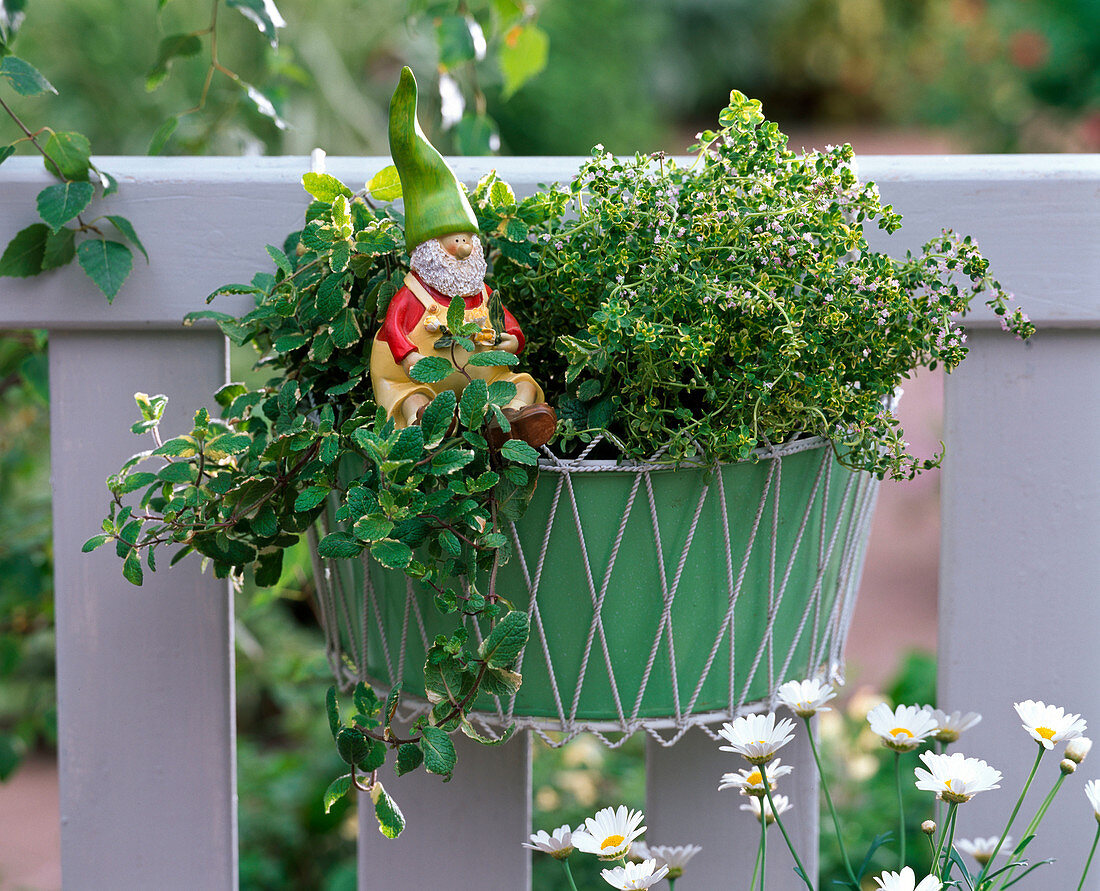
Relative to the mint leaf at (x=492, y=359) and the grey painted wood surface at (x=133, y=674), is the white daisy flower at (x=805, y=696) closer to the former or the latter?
the mint leaf at (x=492, y=359)

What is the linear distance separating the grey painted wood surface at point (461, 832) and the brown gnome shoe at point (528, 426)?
1.35 feet

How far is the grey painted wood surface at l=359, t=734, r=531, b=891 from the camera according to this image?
102 cm

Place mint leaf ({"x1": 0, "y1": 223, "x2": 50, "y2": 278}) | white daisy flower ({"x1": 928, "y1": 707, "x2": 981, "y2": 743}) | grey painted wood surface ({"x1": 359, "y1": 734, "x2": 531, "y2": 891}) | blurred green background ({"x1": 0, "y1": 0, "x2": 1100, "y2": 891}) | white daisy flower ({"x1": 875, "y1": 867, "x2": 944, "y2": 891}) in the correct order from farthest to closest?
blurred green background ({"x1": 0, "y1": 0, "x2": 1100, "y2": 891}) → grey painted wood surface ({"x1": 359, "y1": 734, "x2": 531, "y2": 891}) → mint leaf ({"x1": 0, "y1": 223, "x2": 50, "y2": 278}) → white daisy flower ({"x1": 928, "y1": 707, "x2": 981, "y2": 743}) → white daisy flower ({"x1": 875, "y1": 867, "x2": 944, "y2": 891})

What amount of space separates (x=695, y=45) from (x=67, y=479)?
8479 mm

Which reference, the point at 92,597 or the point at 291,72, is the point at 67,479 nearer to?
the point at 92,597

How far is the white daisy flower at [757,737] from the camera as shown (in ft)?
2.42

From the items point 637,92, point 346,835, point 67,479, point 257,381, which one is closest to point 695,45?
point 637,92

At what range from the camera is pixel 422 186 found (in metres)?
0.73

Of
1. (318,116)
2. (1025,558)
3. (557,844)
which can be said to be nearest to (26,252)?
(557,844)

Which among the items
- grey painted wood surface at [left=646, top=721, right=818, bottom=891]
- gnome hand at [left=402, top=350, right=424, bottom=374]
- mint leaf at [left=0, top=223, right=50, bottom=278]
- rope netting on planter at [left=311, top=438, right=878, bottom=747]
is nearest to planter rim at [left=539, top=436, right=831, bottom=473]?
rope netting on planter at [left=311, top=438, right=878, bottom=747]

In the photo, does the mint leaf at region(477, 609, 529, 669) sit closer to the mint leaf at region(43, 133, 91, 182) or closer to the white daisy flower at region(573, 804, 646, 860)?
the white daisy flower at region(573, 804, 646, 860)

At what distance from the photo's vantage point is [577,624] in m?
0.78

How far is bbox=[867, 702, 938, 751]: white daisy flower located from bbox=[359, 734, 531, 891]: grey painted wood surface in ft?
1.19

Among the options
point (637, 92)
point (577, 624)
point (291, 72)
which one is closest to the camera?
point (577, 624)
